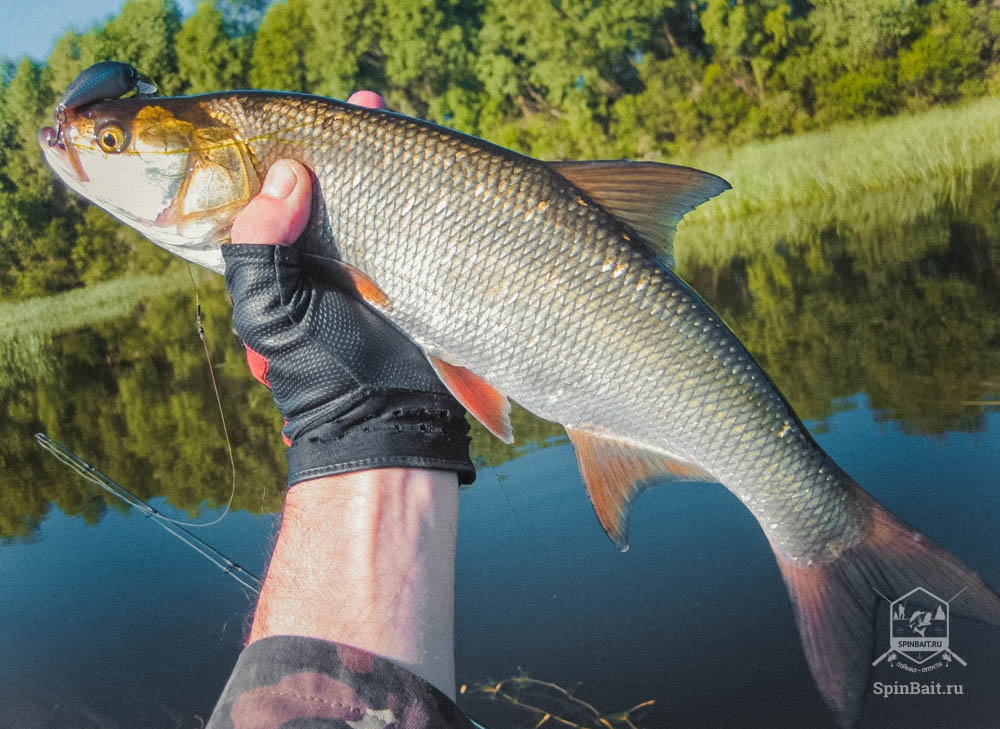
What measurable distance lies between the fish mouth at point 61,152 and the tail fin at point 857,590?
2.26m

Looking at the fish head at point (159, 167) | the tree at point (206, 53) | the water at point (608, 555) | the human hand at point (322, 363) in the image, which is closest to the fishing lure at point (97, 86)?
the fish head at point (159, 167)

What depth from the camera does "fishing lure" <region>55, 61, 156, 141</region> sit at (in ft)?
8.31

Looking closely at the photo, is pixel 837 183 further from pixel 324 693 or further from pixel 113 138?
pixel 324 693

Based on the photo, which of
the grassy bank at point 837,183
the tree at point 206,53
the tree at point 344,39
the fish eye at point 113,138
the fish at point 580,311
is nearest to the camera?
the fish at point 580,311

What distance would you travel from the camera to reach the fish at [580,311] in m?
2.31

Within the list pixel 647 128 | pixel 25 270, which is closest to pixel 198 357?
pixel 25 270

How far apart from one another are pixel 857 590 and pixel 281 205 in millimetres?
1847

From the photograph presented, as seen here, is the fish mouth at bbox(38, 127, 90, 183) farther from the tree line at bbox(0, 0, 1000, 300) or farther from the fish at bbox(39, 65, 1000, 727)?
the tree line at bbox(0, 0, 1000, 300)

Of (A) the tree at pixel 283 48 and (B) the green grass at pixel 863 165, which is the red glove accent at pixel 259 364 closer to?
(B) the green grass at pixel 863 165

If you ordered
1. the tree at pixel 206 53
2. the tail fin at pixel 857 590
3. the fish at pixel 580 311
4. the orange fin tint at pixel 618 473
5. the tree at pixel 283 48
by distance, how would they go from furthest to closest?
the tree at pixel 283 48
the tree at pixel 206 53
the orange fin tint at pixel 618 473
the fish at pixel 580 311
the tail fin at pixel 857 590

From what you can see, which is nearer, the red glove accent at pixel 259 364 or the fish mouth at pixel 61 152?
the fish mouth at pixel 61 152

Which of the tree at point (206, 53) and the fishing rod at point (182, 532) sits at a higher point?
the tree at point (206, 53)

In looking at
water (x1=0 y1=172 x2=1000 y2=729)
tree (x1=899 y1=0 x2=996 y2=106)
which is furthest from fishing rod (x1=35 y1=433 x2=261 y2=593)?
tree (x1=899 y1=0 x2=996 y2=106)

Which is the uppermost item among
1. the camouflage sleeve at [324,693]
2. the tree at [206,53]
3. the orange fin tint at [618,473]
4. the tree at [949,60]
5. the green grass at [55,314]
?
the tree at [206,53]
